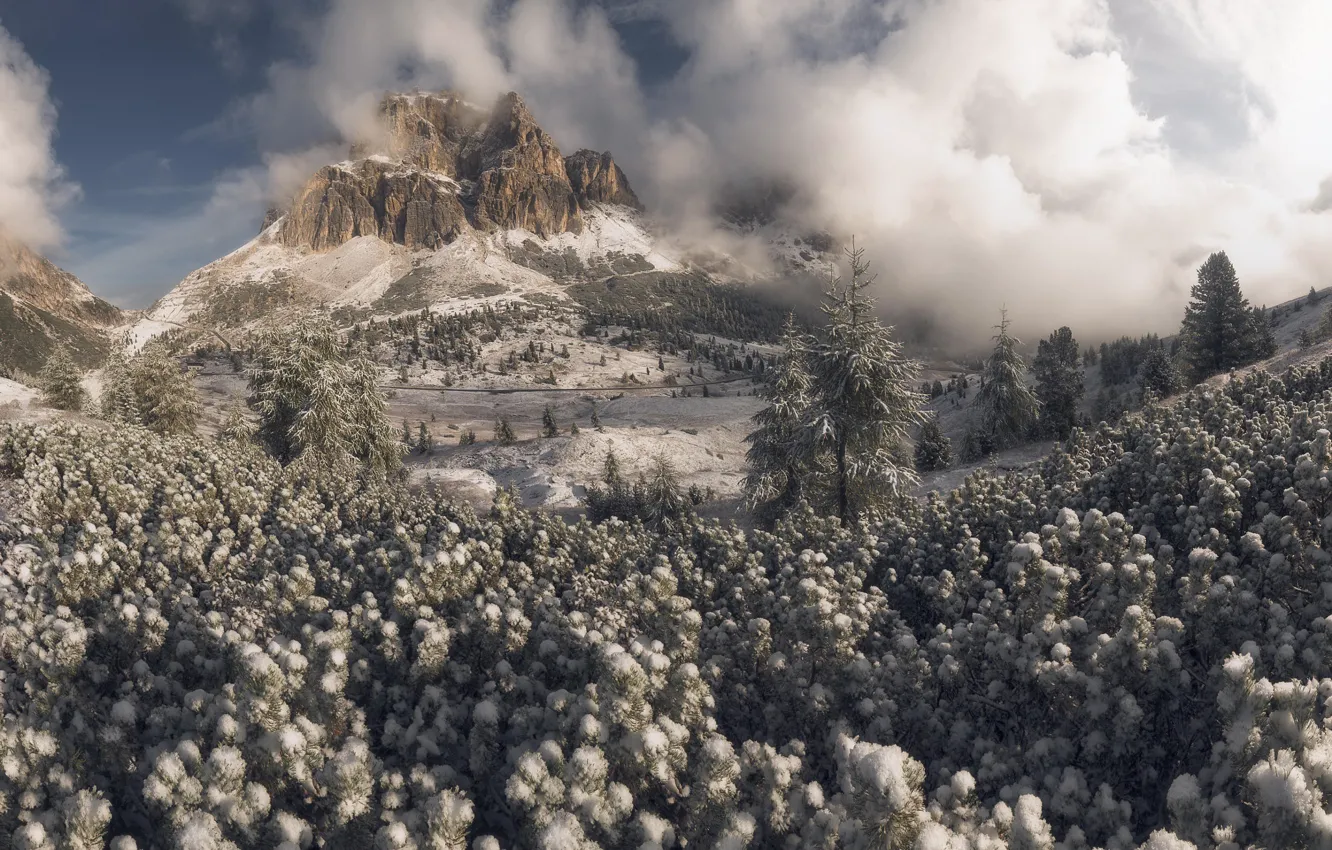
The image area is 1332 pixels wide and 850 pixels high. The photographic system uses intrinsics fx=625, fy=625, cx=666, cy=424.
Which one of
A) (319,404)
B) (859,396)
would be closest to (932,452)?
(859,396)

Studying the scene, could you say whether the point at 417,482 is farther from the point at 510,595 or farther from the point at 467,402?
the point at 467,402

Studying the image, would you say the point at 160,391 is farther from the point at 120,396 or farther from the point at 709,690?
the point at 709,690

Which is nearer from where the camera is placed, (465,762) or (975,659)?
(465,762)

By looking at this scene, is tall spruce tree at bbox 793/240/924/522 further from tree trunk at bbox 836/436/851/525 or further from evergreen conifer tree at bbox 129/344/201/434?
evergreen conifer tree at bbox 129/344/201/434

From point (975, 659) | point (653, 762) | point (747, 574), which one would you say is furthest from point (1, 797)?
point (975, 659)

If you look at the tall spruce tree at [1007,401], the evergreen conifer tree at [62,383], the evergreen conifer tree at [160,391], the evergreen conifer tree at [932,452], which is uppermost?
the evergreen conifer tree at [62,383]

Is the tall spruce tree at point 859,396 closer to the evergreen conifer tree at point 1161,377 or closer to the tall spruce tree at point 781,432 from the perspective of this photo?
the tall spruce tree at point 781,432

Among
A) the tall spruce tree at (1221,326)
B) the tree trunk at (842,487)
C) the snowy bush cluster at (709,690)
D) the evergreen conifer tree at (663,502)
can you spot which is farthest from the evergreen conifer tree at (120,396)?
the tall spruce tree at (1221,326)
